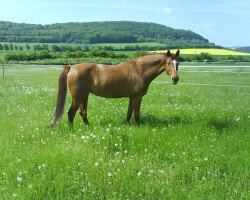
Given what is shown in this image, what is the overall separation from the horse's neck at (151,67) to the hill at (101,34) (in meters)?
108

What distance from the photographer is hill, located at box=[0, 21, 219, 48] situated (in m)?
131

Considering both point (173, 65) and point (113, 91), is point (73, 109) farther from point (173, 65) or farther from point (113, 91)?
point (173, 65)

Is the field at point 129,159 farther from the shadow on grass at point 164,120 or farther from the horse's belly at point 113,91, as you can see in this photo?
the horse's belly at point 113,91

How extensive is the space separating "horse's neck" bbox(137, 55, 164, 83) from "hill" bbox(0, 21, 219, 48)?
108 metres

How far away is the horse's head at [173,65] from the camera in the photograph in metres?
9.78

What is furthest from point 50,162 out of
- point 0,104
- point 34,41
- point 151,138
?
point 34,41

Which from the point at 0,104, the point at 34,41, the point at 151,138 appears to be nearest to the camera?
the point at 151,138

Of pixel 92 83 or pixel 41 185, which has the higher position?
pixel 92 83

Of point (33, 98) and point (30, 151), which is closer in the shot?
point (30, 151)

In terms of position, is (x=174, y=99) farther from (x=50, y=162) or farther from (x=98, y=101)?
(x=50, y=162)

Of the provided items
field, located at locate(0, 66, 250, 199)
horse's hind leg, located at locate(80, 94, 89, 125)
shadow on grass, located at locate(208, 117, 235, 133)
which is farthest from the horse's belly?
shadow on grass, located at locate(208, 117, 235, 133)

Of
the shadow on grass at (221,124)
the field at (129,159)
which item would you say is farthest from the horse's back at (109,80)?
the shadow on grass at (221,124)

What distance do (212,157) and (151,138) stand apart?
1594 millimetres

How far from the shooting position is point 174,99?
17484mm
